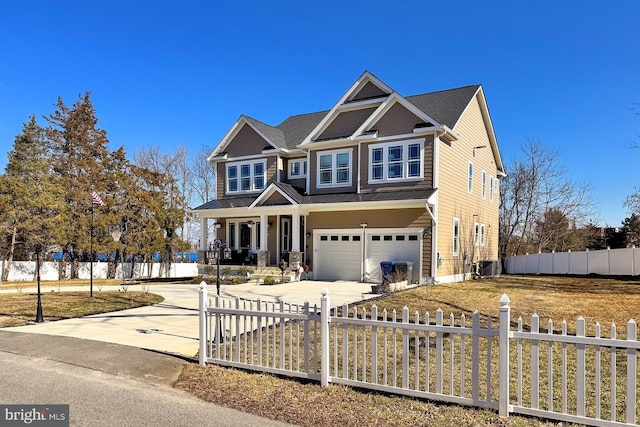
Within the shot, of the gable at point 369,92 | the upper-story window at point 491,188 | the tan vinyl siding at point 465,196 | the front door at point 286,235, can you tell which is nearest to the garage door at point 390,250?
the tan vinyl siding at point 465,196

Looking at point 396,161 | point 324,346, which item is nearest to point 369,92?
point 396,161

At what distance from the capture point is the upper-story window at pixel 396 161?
18.4 meters

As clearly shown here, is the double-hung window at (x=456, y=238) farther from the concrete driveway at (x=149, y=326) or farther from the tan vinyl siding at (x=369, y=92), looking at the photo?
the concrete driveway at (x=149, y=326)

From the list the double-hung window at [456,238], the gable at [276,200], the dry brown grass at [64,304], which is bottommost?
the dry brown grass at [64,304]

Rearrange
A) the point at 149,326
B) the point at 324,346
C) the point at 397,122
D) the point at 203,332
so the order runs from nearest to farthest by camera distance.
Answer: the point at 324,346 → the point at 203,332 → the point at 149,326 → the point at 397,122

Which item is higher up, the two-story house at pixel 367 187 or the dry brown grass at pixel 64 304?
the two-story house at pixel 367 187

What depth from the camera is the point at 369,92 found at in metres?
20.3

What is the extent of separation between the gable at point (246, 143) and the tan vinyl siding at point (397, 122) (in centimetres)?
711

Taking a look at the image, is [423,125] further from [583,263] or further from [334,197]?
[583,263]

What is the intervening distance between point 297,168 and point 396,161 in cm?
651

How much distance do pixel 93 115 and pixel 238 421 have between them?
31.6 metres

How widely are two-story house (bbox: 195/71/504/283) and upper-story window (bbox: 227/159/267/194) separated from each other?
0.20ft

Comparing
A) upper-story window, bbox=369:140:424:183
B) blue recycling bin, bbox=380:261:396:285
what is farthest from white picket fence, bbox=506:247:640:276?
blue recycling bin, bbox=380:261:396:285

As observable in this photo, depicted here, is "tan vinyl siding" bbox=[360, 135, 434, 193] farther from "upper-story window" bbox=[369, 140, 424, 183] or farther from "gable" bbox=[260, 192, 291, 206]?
"gable" bbox=[260, 192, 291, 206]
